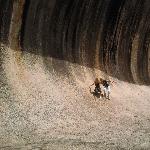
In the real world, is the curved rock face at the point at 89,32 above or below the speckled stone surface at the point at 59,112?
above

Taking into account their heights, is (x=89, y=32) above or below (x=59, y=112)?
above

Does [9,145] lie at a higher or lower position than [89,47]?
lower

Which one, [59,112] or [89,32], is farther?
[89,32]

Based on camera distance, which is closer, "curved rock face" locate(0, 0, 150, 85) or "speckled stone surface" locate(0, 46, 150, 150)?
"speckled stone surface" locate(0, 46, 150, 150)

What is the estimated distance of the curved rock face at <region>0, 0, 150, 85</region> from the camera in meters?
16.9

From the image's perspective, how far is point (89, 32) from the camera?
19906 mm

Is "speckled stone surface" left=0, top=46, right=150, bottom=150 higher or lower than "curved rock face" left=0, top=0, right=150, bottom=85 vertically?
lower

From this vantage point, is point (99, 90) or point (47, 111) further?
point (99, 90)

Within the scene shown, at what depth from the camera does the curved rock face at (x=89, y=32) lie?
55.3 ft

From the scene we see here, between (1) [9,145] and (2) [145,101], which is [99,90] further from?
(1) [9,145]

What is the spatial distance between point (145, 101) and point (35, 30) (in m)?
6.79

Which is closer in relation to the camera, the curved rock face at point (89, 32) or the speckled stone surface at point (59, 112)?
the speckled stone surface at point (59, 112)

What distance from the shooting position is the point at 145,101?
20016mm

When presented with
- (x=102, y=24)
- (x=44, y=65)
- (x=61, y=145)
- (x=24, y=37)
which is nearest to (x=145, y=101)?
(x=102, y=24)
